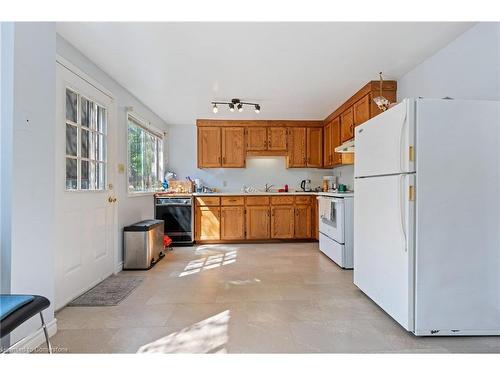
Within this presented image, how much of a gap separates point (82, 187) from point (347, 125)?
11.6 ft

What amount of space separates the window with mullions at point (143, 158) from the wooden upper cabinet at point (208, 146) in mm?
740

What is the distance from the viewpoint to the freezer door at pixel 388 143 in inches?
73.1

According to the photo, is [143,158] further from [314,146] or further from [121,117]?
[314,146]

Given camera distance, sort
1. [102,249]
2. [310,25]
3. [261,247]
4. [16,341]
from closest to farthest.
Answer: [16,341]
[310,25]
[102,249]
[261,247]

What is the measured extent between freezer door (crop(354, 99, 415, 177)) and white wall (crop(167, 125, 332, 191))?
120 inches

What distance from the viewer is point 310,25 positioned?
216 centimetres

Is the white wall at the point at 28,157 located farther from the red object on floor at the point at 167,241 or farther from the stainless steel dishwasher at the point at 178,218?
the stainless steel dishwasher at the point at 178,218

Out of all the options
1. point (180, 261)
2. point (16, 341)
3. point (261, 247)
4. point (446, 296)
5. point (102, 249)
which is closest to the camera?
point (16, 341)

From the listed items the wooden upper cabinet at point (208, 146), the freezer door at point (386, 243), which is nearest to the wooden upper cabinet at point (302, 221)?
the wooden upper cabinet at point (208, 146)

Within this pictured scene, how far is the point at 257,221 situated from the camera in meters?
5.05

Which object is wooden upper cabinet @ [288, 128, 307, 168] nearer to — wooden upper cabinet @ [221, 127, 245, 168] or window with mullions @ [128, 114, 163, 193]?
wooden upper cabinet @ [221, 127, 245, 168]
